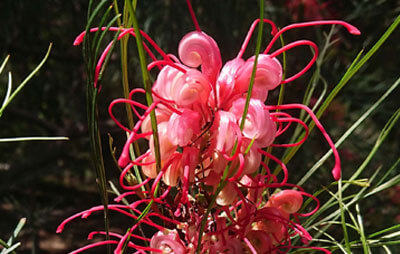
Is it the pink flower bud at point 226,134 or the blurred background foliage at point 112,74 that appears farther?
the blurred background foliage at point 112,74

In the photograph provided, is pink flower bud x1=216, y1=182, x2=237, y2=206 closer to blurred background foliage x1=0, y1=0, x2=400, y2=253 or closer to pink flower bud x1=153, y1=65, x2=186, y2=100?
pink flower bud x1=153, y1=65, x2=186, y2=100

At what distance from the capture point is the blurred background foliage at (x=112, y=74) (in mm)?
976

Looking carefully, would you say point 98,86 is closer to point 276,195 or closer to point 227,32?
point 276,195

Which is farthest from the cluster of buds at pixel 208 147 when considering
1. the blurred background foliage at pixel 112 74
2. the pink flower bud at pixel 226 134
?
the blurred background foliage at pixel 112 74

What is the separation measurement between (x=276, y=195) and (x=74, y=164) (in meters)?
1.08

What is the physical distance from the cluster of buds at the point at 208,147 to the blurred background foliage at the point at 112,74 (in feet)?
1.54

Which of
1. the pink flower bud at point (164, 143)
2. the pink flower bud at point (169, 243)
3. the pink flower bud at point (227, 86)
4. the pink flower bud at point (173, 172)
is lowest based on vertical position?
the pink flower bud at point (169, 243)

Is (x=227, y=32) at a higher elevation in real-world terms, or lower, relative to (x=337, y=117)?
higher

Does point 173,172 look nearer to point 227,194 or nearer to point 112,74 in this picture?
point 227,194

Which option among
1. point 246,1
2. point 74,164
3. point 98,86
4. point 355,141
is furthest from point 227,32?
point 98,86

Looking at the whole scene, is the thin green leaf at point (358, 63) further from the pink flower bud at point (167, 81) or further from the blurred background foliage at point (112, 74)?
the blurred background foliage at point (112, 74)

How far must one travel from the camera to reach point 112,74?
1149mm

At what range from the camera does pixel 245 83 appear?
0.31 m

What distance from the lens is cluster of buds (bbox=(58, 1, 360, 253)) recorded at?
294 millimetres
